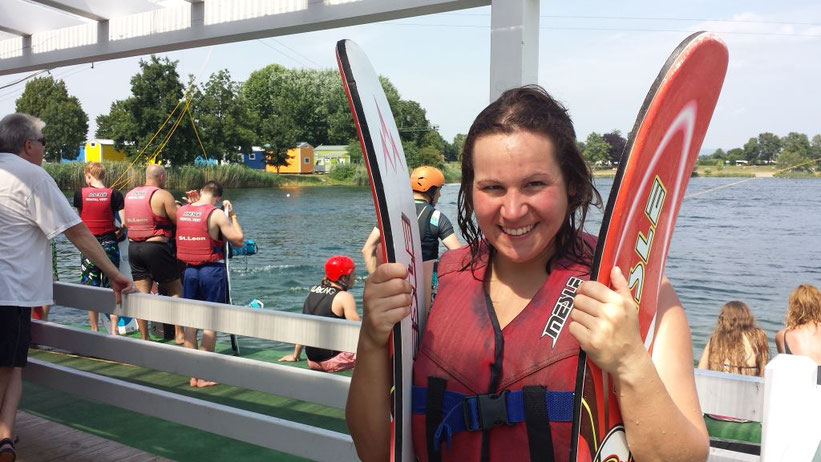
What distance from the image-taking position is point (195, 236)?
5785 millimetres

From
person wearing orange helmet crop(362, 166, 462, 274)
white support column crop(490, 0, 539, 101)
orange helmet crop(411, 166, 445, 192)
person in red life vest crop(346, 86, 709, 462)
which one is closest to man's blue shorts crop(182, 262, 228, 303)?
person wearing orange helmet crop(362, 166, 462, 274)

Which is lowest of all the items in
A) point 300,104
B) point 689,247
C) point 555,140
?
point 689,247

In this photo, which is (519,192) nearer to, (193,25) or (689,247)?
(193,25)

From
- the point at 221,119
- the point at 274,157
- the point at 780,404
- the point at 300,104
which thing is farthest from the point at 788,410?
the point at 300,104

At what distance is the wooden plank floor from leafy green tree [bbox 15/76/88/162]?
75270mm

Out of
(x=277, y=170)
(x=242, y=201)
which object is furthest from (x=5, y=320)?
(x=277, y=170)

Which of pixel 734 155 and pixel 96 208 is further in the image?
pixel 734 155

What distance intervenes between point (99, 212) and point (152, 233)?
580 millimetres

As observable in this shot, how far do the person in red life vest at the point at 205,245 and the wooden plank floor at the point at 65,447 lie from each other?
1866 mm

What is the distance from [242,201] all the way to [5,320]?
54.3 m

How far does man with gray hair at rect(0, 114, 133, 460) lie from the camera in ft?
10.3

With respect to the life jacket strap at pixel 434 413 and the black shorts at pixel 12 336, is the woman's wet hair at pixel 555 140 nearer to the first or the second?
the life jacket strap at pixel 434 413

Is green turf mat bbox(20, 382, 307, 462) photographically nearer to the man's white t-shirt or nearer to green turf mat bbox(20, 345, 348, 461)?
green turf mat bbox(20, 345, 348, 461)

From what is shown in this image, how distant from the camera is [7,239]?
316 centimetres
